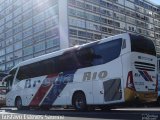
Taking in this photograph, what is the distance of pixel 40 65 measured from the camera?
67.3ft

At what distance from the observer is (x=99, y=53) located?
16.1 meters

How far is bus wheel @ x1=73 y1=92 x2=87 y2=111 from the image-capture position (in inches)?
661

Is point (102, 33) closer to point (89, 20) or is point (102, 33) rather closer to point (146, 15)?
point (89, 20)

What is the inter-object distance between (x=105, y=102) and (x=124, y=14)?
8198cm

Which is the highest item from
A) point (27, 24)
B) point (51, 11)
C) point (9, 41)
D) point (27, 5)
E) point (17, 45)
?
point (27, 5)

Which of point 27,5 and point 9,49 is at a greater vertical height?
point 27,5

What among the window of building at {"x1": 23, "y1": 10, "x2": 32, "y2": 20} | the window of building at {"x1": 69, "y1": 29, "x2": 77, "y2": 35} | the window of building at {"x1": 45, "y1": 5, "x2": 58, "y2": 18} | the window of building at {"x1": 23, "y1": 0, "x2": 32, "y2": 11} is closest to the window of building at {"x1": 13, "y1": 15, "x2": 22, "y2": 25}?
the window of building at {"x1": 23, "y1": 10, "x2": 32, "y2": 20}

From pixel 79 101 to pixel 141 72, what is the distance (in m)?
3.77

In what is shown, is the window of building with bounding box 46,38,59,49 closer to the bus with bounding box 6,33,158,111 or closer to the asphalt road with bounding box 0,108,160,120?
the bus with bounding box 6,33,158,111

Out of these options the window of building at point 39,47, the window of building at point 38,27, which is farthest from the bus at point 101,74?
the window of building at point 38,27

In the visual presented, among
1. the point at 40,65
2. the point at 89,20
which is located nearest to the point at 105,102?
the point at 40,65

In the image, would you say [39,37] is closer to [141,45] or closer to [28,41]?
[28,41]

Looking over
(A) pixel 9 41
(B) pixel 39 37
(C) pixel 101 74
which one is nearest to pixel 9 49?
(A) pixel 9 41

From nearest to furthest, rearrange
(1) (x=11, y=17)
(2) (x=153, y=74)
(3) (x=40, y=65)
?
(2) (x=153, y=74) → (3) (x=40, y=65) → (1) (x=11, y=17)
